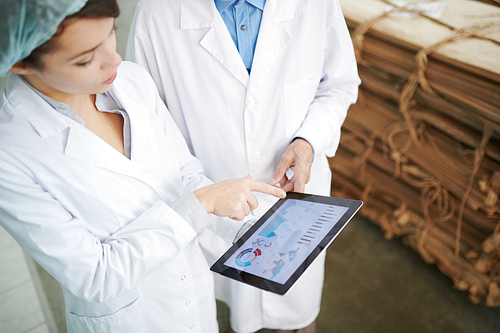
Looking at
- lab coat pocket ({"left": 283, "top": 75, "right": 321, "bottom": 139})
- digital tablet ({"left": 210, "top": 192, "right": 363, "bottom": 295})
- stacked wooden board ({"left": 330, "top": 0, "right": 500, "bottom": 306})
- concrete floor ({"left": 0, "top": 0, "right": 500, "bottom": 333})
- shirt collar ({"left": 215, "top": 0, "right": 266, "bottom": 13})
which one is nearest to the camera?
A: digital tablet ({"left": 210, "top": 192, "right": 363, "bottom": 295})

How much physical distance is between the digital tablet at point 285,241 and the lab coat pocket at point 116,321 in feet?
0.91

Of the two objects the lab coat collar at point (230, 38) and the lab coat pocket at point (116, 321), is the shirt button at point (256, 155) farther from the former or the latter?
the lab coat pocket at point (116, 321)

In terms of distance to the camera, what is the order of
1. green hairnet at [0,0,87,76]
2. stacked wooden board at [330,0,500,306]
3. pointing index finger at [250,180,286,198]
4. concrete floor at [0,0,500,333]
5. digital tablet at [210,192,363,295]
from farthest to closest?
1. concrete floor at [0,0,500,333]
2. stacked wooden board at [330,0,500,306]
3. pointing index finger at [250,180,286,198]
4. digital tablet at [210,192,363,295]
5. green hairnet at [0,0,87,76]

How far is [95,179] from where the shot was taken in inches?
35.1

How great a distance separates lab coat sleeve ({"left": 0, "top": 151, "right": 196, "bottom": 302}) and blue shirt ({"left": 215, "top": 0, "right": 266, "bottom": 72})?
0.60 metres

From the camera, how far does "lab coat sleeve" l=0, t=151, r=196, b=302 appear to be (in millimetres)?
779

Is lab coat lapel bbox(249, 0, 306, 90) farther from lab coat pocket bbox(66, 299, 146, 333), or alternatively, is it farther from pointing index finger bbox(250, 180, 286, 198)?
lab coat pocket bbox(66, 299, 146, 333)

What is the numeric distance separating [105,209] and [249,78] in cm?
60

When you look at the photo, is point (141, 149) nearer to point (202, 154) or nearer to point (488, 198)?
point (202, 154)

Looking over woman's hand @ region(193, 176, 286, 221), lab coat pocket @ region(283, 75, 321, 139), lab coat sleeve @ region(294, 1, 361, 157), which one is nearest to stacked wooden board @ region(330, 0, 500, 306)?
lab coat sleeve @ region(294, 1, 361, 157)

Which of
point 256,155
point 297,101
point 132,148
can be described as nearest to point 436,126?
point 297,101

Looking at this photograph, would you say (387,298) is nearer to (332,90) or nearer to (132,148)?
(332,90)

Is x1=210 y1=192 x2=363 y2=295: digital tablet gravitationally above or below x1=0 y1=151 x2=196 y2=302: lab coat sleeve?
below

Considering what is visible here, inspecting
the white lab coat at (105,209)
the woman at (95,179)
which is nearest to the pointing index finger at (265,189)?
the woman at (95,179)
